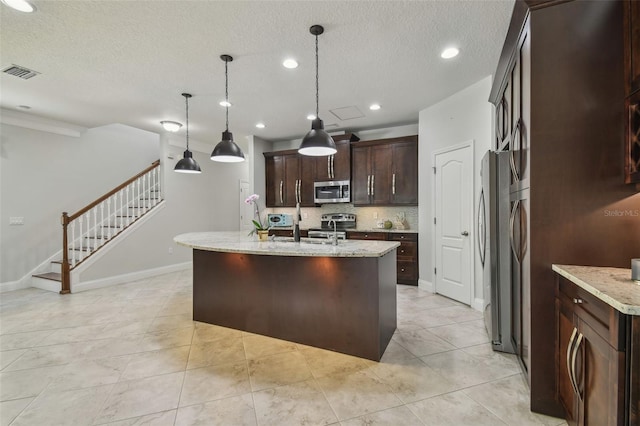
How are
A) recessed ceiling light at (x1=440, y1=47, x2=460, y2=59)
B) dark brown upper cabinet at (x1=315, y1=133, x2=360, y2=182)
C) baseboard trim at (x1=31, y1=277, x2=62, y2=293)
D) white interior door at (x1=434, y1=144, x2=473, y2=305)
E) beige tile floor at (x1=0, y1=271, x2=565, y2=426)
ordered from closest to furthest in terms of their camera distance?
beige tile floor at (x1=0, y1=271, x2=565, y2=426) → recessed ceiling light at (x1=440, y1=47, x2=460, y2=59) → white interior door at (x1=434, y1=144, x2=473, y2=305) → baseboard trim at (x1=31, y1=277, x2=62, y2=293) → dark brown upper cabinet at (x1=315, y1=133, x2=360, y2=182)

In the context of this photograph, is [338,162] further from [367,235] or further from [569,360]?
[569,360]

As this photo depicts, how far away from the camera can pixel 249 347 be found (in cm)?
271

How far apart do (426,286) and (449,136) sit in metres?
2.31

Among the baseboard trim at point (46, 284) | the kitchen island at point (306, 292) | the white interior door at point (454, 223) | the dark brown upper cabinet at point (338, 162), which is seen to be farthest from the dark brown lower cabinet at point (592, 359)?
the baseboard trim at point (46, 284)

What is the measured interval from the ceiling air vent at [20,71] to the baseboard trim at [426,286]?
5763 mm

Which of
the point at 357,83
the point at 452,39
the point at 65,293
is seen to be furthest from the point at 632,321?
the point at 65,293

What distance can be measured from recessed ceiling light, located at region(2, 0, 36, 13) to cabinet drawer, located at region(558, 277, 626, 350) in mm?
4051

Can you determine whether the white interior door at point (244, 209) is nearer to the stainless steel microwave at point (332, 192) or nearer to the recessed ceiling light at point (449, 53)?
the stainless steel microwave at point (332, 192)

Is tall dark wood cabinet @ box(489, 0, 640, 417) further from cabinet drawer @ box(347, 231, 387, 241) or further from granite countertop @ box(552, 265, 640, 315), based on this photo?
cabinet drawer @ box(347, 231, 387, 241)

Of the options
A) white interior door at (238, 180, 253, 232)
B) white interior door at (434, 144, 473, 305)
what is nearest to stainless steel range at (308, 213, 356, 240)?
white interior door at (434, 144, 473, 305)

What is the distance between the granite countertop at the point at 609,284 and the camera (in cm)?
108

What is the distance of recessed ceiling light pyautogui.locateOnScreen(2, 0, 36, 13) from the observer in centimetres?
213

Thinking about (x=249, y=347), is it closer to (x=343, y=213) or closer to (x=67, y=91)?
(x=343, y=213)

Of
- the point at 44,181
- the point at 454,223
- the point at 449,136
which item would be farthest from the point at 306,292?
the point at 44,181
